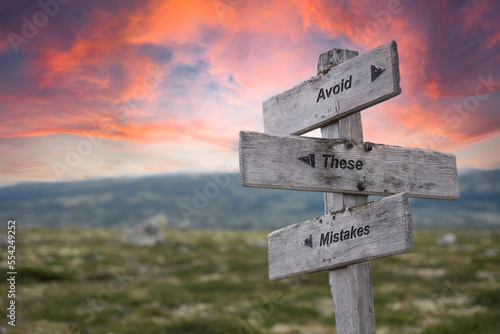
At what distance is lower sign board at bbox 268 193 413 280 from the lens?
288 cm

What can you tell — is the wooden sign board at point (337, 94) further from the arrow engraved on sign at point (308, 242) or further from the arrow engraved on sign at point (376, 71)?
the arrow engraved on sign at point (308, 242)

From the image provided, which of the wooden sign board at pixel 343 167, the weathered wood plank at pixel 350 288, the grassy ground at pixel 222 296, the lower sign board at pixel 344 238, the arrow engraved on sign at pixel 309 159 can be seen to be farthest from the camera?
the grassy ground at pixel 222 296

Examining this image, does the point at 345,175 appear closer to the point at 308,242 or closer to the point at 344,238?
the point at 344,238

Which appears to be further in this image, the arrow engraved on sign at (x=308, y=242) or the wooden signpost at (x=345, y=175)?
the arrow engraved on sign at (x=308, y=242)

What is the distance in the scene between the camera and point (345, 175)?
3.33 metres

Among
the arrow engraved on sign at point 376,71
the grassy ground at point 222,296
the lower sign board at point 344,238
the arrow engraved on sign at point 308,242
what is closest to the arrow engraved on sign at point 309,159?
the lower sign board at point 344,238

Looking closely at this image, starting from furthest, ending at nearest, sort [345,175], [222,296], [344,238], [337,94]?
[222,296] → [337,94] → [345,175] → [344,238]

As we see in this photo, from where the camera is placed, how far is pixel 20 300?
13.0 meters

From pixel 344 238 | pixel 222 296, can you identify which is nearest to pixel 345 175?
pixel 344 238

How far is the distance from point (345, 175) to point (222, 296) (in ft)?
39.1

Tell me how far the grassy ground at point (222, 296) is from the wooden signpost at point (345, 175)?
23.6 ft

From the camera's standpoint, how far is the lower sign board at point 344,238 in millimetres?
2883

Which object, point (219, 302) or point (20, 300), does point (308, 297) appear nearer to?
point (219, 302)

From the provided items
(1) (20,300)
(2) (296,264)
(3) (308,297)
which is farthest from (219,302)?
(2) (296,264)
